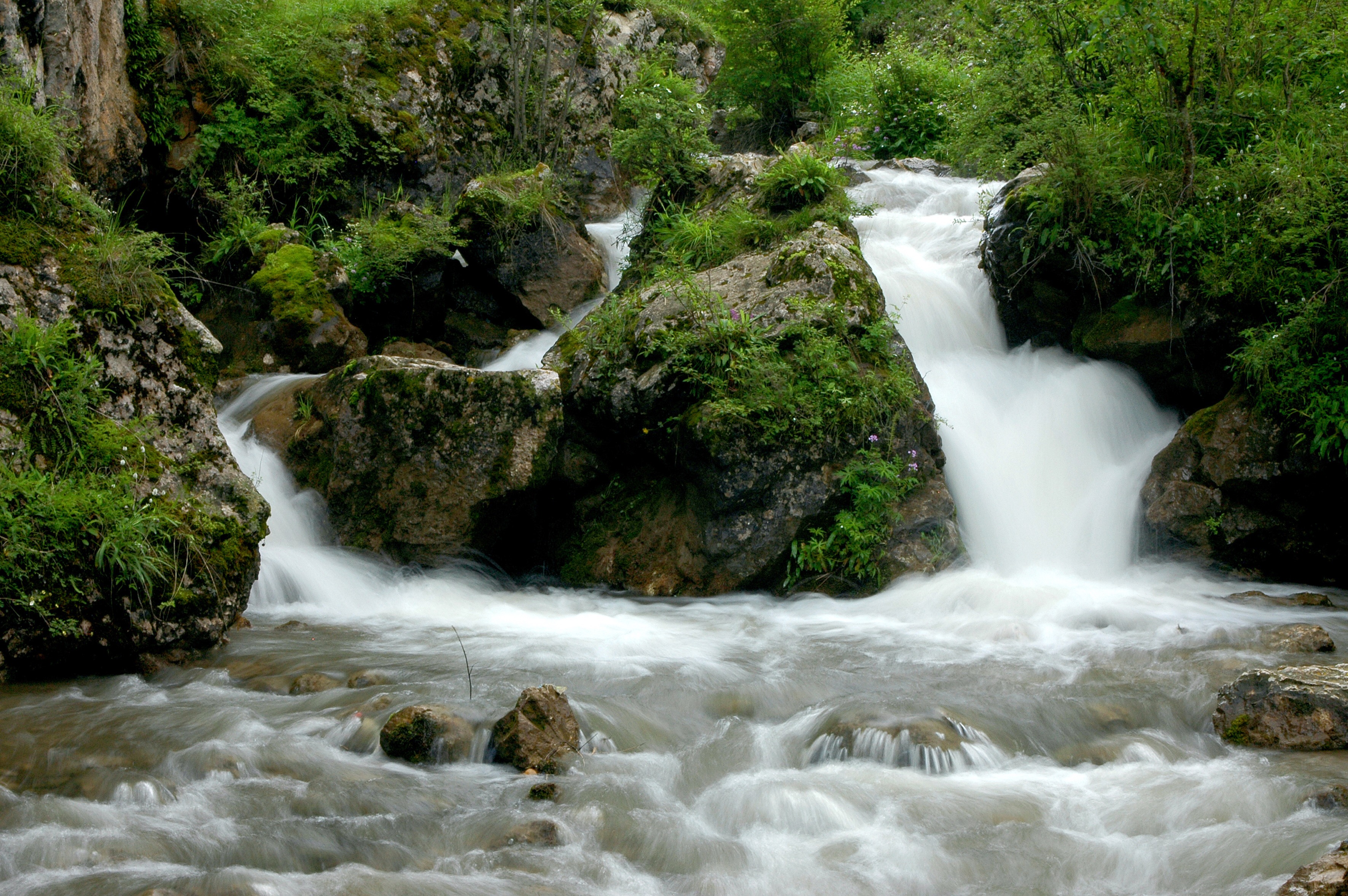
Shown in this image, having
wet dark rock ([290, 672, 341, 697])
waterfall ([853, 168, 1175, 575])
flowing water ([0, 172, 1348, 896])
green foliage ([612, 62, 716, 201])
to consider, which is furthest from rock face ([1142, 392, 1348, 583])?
wet dark rock ([290, 672, 341, 697])

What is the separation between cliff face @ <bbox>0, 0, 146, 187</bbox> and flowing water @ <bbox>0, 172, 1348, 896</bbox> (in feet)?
12.7

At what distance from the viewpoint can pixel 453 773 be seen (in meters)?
3.94

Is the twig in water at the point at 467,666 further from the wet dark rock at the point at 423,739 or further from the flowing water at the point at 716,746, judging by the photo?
the wet dark rock at the point at 423,739

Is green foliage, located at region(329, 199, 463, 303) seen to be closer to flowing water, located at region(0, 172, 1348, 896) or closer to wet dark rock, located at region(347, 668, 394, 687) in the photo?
flowing water, located at region(0, 172, 1348, 896)

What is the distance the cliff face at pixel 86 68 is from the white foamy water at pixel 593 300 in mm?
4223

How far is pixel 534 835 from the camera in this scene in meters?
3.43

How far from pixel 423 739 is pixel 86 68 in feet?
26.3

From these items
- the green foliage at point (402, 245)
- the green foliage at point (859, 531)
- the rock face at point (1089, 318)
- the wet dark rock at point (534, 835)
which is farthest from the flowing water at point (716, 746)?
the green foliage at point (402, 245)

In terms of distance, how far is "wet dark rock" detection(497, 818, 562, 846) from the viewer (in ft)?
11.2

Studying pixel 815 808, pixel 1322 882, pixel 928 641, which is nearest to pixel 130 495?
pixel 815 808

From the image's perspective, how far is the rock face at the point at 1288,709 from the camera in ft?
12.8

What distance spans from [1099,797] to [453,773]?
2.71 metres

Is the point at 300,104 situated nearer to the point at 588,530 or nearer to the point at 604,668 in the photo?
the point at 588,530

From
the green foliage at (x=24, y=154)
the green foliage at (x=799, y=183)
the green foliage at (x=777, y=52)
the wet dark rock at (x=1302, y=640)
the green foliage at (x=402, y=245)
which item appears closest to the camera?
the wet dark rock at (x=1302, y=640)
